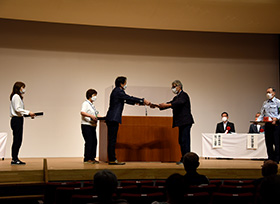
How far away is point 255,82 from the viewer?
10.6 m

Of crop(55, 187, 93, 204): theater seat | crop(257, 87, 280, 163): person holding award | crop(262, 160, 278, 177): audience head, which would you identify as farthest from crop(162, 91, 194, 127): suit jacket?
crop(55, 187, 93, 204): theater seat

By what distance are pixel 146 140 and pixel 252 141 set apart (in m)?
2.79

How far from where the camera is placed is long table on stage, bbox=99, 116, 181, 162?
20.5ft

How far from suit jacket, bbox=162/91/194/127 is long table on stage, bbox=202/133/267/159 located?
2.54 meters

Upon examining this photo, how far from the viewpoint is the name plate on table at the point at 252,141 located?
25.8 feet

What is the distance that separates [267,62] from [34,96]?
657 cm

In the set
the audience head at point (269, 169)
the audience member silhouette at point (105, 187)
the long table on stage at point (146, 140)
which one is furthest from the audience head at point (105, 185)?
the long table on stage at point (146, 140)

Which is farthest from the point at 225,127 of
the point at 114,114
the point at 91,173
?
the point at 91,173

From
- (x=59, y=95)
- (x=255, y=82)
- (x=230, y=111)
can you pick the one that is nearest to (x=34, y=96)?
(x=59, y=95)

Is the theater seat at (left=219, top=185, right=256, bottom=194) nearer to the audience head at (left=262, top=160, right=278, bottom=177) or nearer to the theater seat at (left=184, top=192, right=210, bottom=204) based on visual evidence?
the audience head at (left=262, top=160, right=278, bottom=177)

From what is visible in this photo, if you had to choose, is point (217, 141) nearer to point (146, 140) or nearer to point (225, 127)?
point (225, 127)

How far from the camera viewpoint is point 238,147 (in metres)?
7.96

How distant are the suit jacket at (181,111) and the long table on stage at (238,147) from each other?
254 cm

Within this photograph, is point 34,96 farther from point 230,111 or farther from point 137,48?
point 230,111
